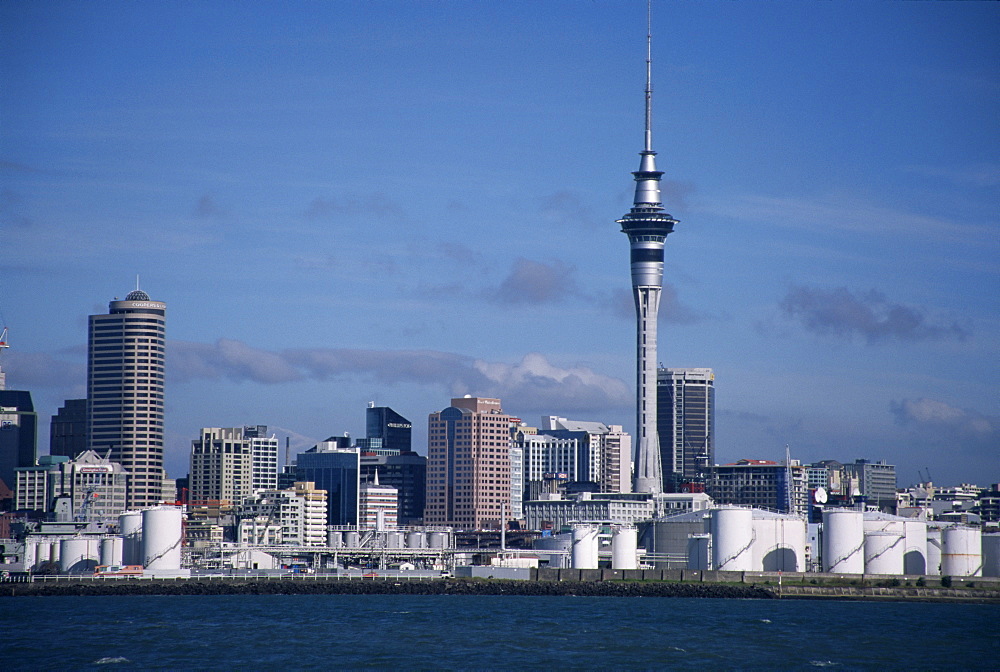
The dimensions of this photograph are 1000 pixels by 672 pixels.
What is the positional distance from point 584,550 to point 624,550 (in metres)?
4.88

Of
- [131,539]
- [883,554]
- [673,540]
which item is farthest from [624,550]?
[131,539]

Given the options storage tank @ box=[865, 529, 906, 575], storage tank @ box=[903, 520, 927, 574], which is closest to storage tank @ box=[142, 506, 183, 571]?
storage tank @ box=[865, 529, 906, 575]

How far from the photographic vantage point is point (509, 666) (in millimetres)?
87000

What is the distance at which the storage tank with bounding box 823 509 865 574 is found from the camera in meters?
164

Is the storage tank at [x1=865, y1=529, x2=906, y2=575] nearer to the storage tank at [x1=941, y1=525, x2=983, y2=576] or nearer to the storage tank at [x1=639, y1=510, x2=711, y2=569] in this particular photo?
the storage tank at [x1=941, y1=525, x2=983, y2=576]

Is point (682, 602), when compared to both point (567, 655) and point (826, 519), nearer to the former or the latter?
point (826, 519)

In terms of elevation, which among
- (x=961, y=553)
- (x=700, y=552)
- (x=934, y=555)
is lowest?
(x=934, y=555)

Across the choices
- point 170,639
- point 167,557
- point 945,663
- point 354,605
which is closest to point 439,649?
point 170,639

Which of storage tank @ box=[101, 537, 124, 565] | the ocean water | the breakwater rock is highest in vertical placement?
storage tank @ box=[101, 537, 124, 565]

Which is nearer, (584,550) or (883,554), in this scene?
(883,554)

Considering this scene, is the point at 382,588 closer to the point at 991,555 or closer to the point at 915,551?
the point at 915,551

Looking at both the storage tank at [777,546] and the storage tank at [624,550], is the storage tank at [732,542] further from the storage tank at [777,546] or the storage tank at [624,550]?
the storage tank at [624,550]

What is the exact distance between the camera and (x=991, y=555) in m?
164

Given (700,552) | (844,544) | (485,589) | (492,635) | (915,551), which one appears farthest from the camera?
(915,551)
